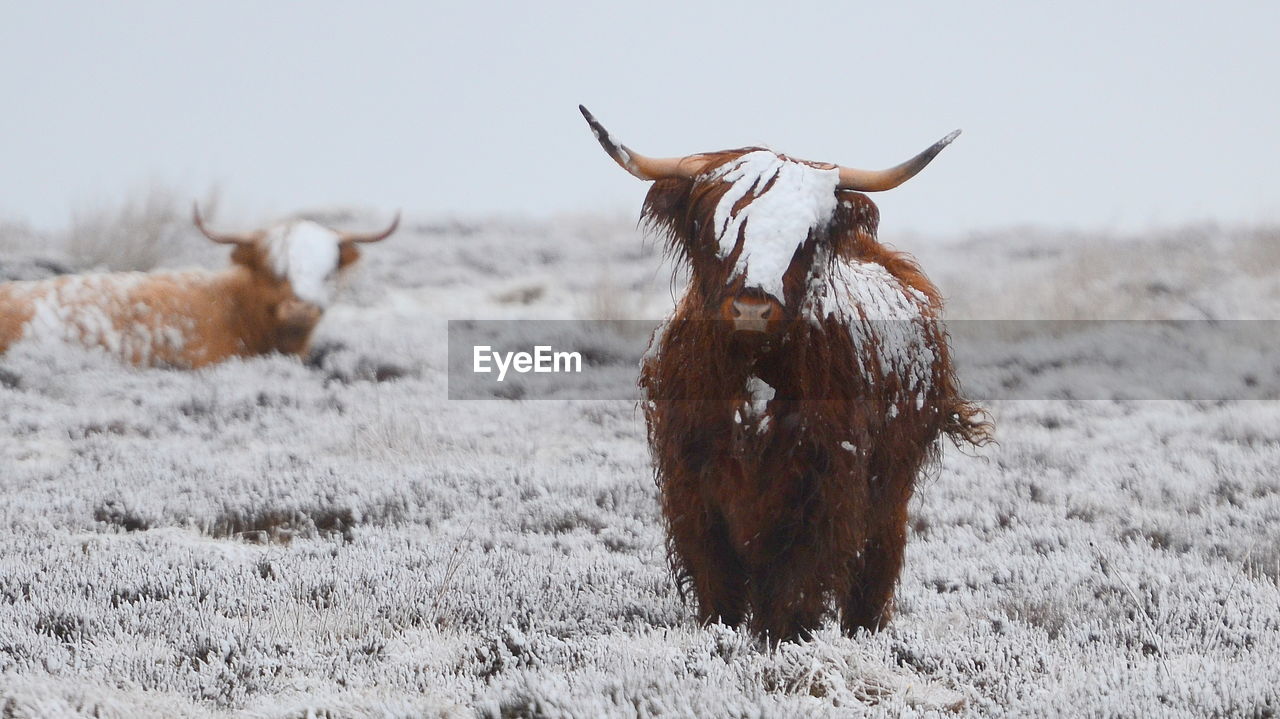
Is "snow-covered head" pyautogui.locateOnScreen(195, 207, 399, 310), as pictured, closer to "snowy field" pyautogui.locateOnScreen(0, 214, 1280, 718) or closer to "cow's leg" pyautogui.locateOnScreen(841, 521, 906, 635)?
"snowy field" pyautogui.locateOnScreen(0, 214, 1280, 718)

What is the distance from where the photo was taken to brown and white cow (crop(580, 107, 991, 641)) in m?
3.45

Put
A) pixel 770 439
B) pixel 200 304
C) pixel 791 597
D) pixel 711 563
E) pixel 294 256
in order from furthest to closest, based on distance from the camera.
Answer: pixel 294 256
pixel 200 304
pixel 711 563
pixel 791 597
pixel 770 439

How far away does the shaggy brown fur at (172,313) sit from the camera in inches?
379

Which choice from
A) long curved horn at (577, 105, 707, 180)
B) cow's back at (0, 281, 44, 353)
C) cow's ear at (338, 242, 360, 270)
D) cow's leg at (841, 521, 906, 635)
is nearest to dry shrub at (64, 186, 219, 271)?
cow's back at (0, 281, 44, 353)

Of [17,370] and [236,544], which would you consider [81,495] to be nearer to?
[236,544]

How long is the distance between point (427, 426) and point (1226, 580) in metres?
5.19

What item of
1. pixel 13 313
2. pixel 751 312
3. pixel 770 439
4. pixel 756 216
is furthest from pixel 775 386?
pixel 13 313

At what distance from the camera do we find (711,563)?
383 cm

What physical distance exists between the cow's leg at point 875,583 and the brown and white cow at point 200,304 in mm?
7376

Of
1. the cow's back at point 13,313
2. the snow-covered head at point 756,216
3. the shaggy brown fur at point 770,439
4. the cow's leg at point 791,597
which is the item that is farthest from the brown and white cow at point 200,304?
the cow's leg at point 791,597

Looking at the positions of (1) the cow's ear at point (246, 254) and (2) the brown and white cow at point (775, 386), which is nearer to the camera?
(2) the brown and white cow at point (775, 386)

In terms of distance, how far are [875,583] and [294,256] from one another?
7.63m

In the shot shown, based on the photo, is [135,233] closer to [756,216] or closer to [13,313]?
[13,313]

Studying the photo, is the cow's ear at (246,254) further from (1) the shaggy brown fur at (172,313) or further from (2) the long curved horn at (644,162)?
(2) the long curved horn at (644,162)
